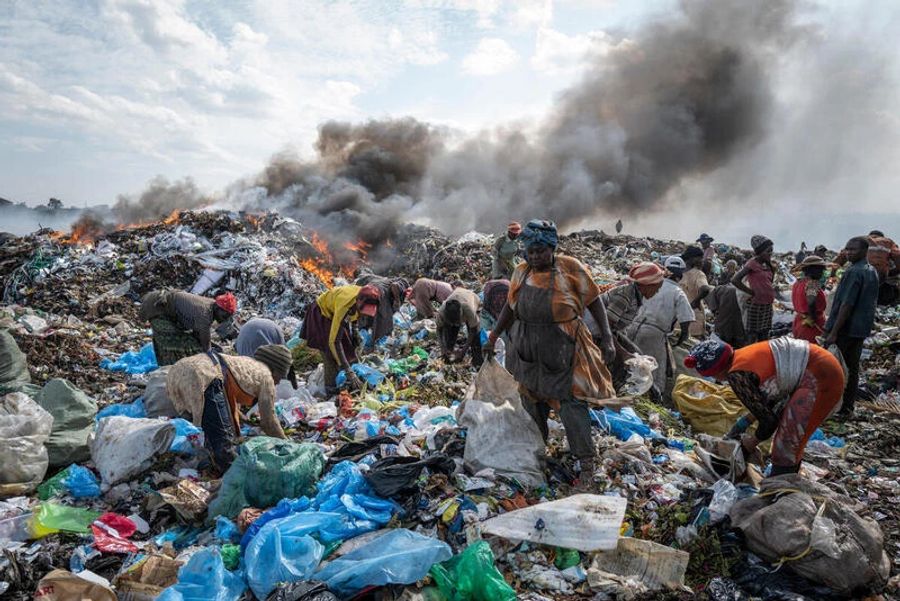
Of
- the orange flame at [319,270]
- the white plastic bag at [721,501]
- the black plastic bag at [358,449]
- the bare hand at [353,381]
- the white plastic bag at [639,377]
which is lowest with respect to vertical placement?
the black plastic bag at [358,449]

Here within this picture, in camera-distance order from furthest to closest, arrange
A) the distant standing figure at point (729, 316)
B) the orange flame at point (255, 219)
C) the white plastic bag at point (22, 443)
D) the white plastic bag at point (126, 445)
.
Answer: the orange flame at point (255, 219) → the distant standing figure at point (729, 316) → the white plastic bag at point (126, 445) → the white plastic bag at point (22, 443)

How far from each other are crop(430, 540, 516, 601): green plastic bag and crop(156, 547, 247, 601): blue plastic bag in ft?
3.18

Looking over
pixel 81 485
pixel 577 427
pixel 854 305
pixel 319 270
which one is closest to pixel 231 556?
pixel 81 485

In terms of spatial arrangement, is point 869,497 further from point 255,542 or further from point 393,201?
point 393,201

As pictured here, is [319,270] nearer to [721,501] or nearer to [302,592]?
[302,592]

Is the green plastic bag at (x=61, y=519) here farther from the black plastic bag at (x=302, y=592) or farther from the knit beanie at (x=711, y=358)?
the knit beanie at (x=711, y=358)

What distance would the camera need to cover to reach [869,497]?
143 inches

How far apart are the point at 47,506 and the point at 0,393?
5.70ft

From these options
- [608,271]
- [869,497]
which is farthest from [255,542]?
[608,271]

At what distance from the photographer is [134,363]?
6.89 metres

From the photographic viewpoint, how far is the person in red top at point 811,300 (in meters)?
5.11

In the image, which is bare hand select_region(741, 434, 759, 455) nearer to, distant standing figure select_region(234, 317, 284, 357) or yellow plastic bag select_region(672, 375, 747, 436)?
yellow plastic bag select_region(672, 375, 747, 436)

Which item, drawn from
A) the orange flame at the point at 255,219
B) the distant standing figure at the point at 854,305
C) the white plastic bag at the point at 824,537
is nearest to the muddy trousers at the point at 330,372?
the white plastic bag at the point at 824,537

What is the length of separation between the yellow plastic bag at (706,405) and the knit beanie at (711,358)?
1.82m
